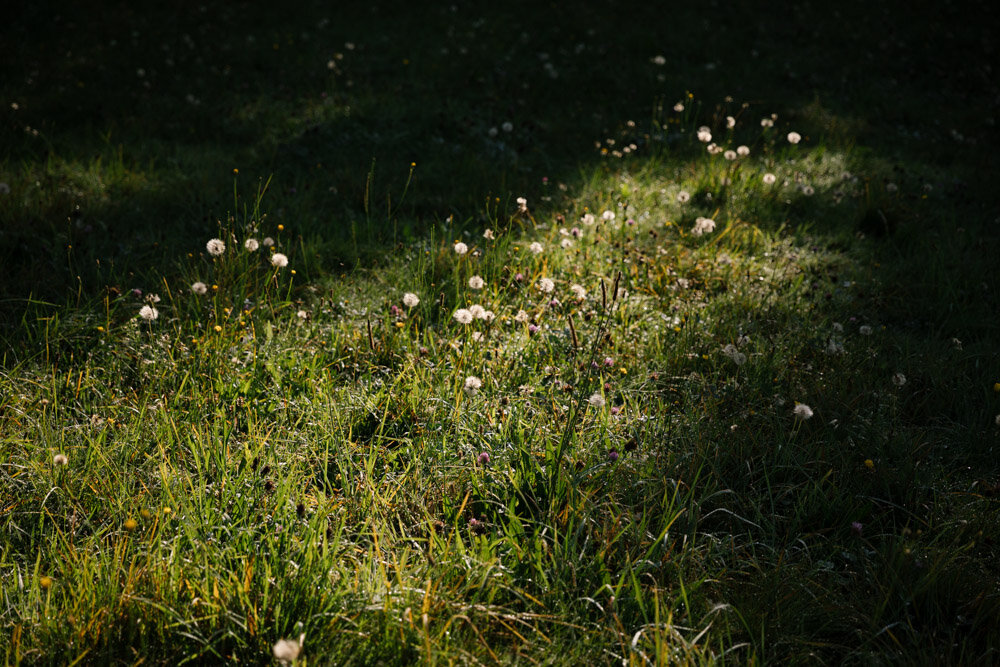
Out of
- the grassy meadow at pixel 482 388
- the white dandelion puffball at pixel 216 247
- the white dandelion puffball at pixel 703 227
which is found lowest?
the grassy meadow at pixel 482 388

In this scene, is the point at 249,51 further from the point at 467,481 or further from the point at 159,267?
the point at 467,481

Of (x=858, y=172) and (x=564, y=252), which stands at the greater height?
(x=858, y=172)

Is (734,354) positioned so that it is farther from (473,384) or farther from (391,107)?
(391,107)

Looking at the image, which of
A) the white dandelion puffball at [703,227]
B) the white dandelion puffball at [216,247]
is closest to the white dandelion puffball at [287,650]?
the white dandelion puffball at [216,247]

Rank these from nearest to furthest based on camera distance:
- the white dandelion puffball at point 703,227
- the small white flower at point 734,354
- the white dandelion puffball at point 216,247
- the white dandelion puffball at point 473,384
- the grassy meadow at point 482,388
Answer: the grassy meadow at point 482,388 → the white dandelion puffball at point 473,384 → the small white flower at point 734,354 → the white dandelion puffball at point 216,247 → the white dandelion puffball at point 703,227

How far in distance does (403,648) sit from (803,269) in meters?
3.66

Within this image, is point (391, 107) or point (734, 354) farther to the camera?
point (391, 107)

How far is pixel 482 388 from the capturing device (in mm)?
2895

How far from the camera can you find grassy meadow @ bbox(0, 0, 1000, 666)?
1829 millimetres

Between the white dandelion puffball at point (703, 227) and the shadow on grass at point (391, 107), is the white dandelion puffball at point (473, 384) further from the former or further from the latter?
the white dandelion puffball at point (703, 227)

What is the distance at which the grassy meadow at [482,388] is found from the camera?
1.83m

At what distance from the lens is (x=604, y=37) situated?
8.70 meters

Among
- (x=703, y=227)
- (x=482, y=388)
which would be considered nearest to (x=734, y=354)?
(x=482, y=388)

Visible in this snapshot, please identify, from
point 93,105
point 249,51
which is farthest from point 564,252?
point 249,51
